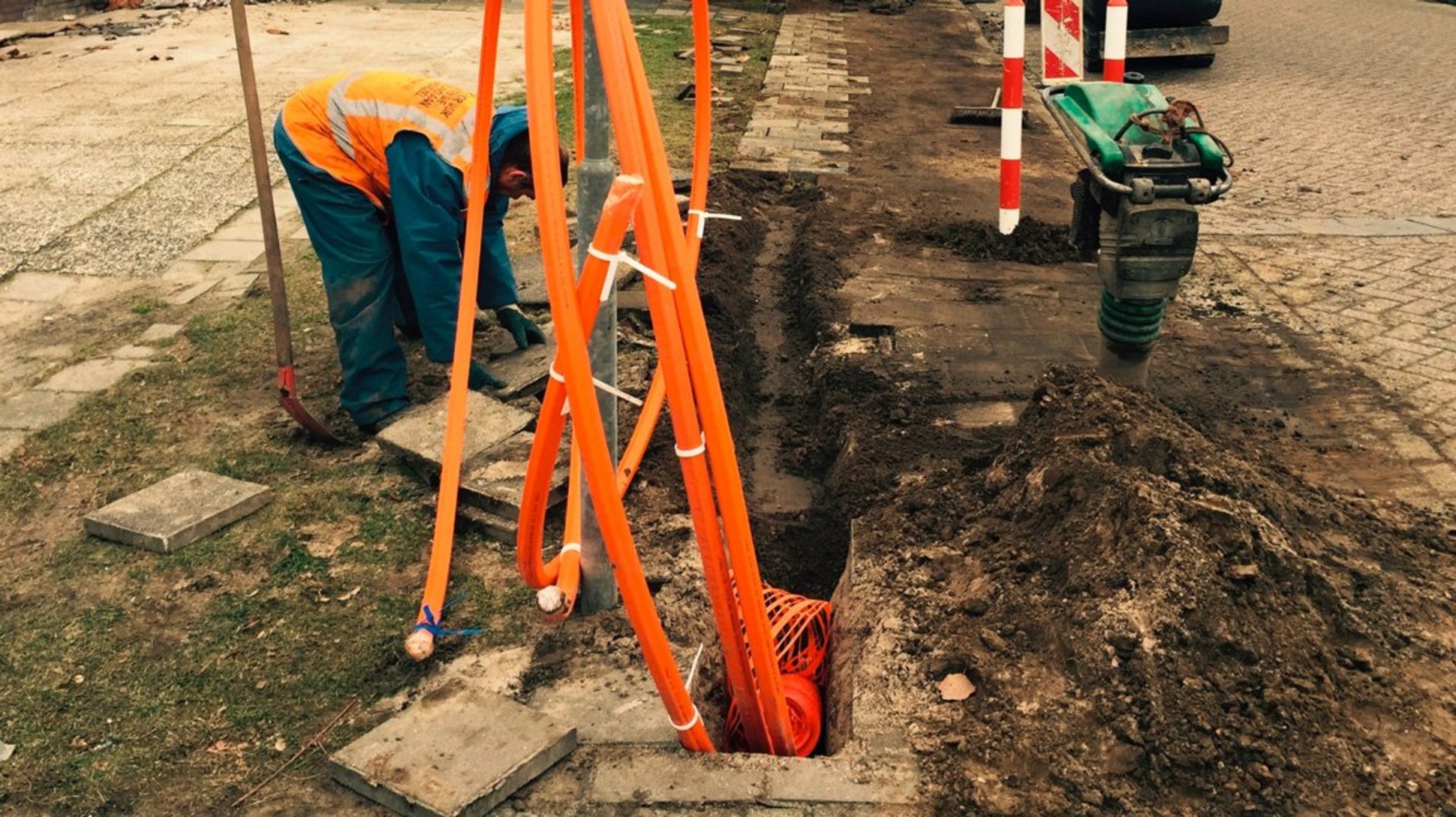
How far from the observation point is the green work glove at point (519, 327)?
537cm

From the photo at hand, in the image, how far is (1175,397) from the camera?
199 inches

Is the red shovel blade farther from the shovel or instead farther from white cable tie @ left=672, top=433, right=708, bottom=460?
white cable tie @ left=672, top=433, right=708, bottom=460

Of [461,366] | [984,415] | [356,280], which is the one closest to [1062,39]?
[984,415]

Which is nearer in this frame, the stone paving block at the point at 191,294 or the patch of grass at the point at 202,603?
the patch of grass at the point at 202,603

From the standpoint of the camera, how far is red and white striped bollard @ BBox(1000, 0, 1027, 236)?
6613mm

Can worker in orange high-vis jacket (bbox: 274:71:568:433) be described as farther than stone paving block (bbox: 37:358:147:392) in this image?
No

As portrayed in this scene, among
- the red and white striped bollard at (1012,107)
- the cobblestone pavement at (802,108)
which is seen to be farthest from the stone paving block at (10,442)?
the red and white striped bollard at (1012,107)

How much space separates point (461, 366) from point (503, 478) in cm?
72

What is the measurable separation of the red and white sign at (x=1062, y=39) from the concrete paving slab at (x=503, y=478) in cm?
393

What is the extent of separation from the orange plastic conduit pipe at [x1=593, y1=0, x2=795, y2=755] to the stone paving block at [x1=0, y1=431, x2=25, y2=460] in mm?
3293

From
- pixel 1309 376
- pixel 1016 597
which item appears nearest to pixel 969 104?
pixel 1309 376

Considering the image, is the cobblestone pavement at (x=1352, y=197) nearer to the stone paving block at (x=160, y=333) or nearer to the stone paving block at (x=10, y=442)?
the stone paving block at (x=160, y=333)

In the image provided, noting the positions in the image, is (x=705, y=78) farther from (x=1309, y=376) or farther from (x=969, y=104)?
(x=969, y=104)

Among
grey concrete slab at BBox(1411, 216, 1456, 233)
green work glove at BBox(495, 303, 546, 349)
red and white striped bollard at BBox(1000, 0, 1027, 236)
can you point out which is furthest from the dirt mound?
green work glove at BBox(495, 303, 546, 349)
